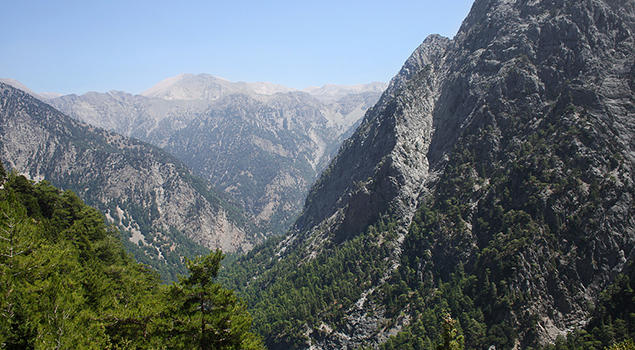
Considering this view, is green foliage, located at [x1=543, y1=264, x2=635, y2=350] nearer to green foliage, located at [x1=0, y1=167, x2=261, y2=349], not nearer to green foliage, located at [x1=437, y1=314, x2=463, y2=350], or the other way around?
green foliage, located at [x1=437, y1=314, x2=463, y2=350]

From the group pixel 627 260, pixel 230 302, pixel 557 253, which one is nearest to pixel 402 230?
pixel 557 253

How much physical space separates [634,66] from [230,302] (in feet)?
469

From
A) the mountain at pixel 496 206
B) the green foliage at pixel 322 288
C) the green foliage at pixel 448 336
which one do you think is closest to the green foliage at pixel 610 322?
the mountain at pixel 496 206

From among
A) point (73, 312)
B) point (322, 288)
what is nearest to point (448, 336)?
point (73, 312)

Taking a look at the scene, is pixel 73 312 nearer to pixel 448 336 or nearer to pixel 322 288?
pixel 448 336

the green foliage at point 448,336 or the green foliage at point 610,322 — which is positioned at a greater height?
the green foliage at point 448,336

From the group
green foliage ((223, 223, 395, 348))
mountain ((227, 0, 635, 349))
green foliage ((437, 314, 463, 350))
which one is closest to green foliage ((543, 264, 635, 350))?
mountain ((227, 0, 635, 349))

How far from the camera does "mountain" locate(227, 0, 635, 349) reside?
299 feet

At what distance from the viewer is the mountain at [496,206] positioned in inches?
3588

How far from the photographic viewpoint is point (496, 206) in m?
113

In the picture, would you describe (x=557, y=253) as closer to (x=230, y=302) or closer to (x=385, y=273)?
(x=385, y=273)

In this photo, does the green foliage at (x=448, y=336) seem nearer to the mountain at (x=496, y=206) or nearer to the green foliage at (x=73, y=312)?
the green foliage at (x=73, y=312)

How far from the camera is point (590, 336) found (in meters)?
75.0

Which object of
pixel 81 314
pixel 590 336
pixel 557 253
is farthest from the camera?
pixel 557 253
